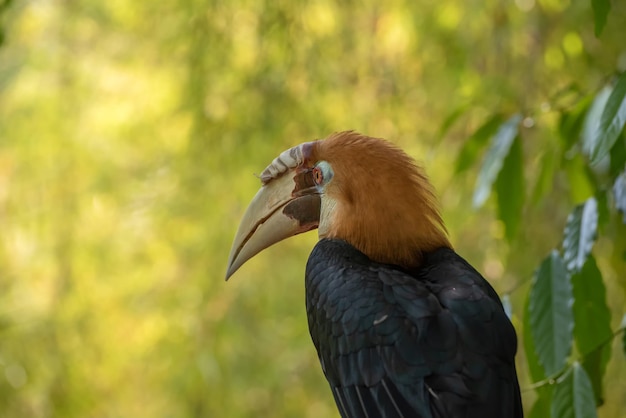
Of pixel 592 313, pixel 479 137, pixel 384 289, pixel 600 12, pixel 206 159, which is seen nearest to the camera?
pixel 600 12

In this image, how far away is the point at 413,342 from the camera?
131 centimetres

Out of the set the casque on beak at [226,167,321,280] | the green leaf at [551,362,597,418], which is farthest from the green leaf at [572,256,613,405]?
the casque on beak at [226,167,321,280]

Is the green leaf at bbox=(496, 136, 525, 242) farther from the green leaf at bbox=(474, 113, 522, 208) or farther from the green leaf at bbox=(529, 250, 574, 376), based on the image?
the green leaf at bbox=(529, 250, 574, 376)

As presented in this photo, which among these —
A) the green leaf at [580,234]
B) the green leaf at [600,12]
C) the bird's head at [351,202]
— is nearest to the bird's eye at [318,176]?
the bird's head at [351,202]

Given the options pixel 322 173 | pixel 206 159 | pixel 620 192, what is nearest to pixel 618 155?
pixel 620 192

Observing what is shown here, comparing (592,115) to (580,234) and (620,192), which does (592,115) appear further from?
(580,234)

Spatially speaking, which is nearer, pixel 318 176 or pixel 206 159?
pixel 318 176

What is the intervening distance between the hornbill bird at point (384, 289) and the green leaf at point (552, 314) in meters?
0.08

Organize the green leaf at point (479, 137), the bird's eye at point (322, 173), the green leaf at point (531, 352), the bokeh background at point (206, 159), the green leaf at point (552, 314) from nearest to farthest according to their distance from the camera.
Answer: the green leaf at point (552, 314) < the green leaf at point (531, 352) < the bird's eye at point (322, 173) < the green leaf at point (479, 137) < the bokeh background at point (206, 159)

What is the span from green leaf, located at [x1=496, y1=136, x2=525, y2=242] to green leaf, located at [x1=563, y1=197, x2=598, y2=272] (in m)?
0.25

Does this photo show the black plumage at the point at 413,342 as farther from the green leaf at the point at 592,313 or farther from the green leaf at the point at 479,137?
the green leaf at the point at 479,137

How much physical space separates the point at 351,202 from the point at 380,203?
0.06m

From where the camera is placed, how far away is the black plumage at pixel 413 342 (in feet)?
4.18

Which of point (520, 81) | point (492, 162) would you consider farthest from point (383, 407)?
point (520, 81)
